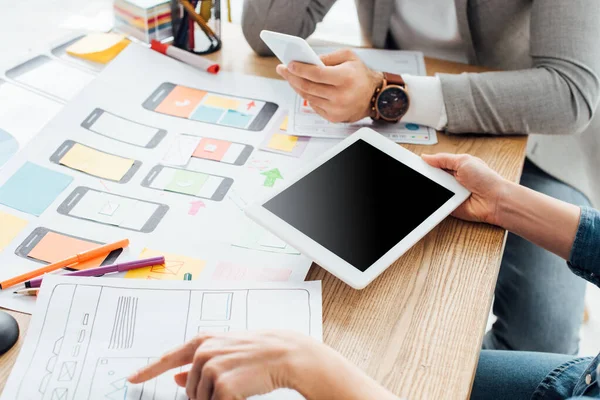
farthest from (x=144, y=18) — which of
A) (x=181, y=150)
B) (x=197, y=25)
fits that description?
(x=181, y=150)

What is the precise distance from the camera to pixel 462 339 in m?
0.66

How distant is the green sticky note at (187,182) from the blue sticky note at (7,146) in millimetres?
234

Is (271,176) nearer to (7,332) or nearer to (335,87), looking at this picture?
(335,87)

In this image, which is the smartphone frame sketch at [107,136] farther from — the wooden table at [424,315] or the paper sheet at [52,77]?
the wooden table at [424,315]

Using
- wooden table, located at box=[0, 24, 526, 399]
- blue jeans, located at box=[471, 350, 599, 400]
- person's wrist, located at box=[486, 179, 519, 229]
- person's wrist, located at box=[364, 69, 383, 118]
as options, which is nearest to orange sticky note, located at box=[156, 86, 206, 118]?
person's wrist, located at box=[364, 69, 383, 118]

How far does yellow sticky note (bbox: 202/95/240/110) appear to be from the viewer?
0.99 meters

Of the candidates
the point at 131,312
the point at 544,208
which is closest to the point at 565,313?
the point at 544,208

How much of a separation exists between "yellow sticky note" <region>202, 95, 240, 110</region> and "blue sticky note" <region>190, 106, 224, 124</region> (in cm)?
1

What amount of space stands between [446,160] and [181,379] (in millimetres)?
453

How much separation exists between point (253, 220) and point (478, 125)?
1.41 feet

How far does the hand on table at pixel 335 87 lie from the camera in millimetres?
942

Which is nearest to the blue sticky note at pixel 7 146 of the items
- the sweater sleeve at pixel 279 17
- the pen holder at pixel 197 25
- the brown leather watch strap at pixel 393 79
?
the pen holder at pixel 197 25

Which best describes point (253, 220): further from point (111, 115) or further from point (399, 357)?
point (111, 115)

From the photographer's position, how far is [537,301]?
3.77 ft
